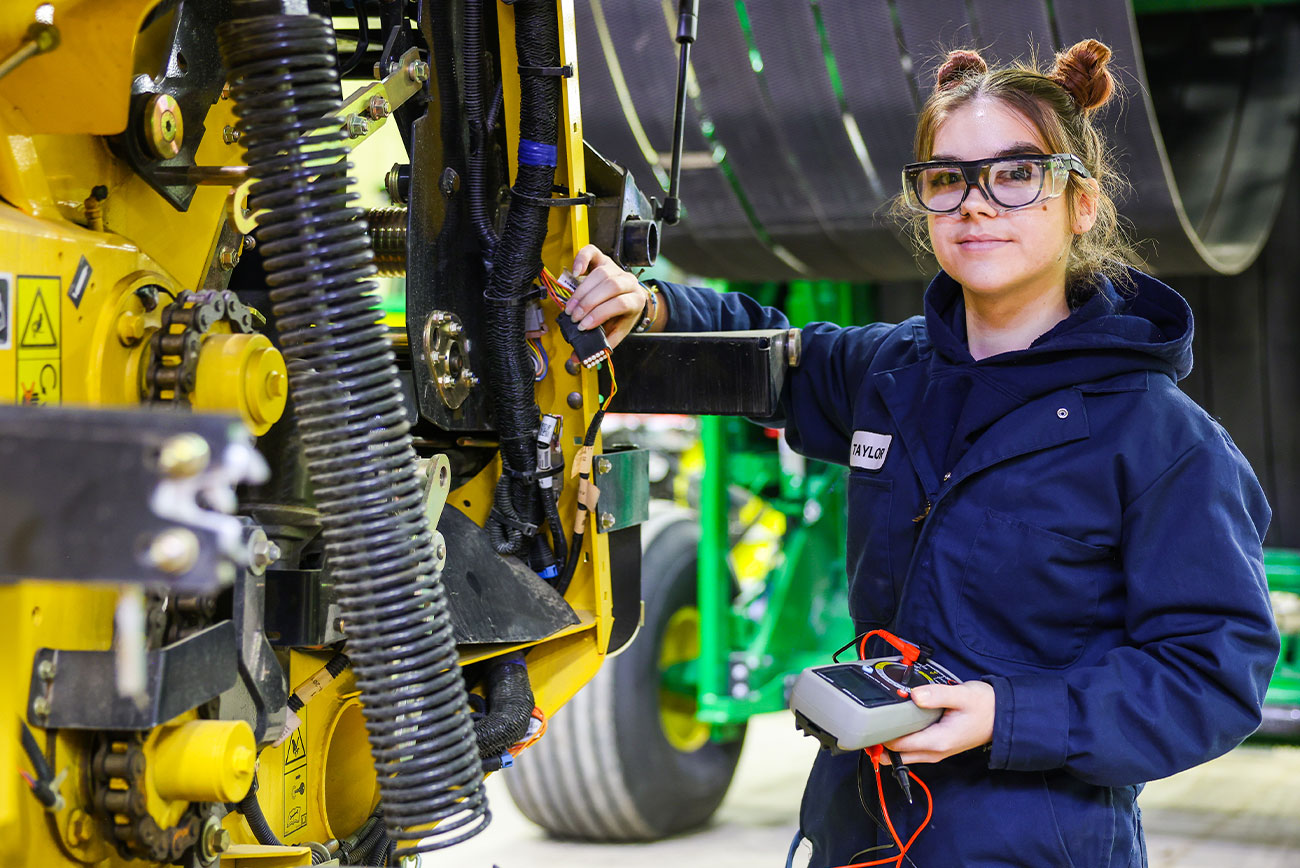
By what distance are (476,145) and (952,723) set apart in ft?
3.17

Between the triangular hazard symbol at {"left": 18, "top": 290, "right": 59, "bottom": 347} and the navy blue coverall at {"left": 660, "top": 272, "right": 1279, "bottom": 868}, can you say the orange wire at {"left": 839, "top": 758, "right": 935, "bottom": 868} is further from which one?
the triangular hazard symbol at {"left": 18, "top": 290, "right": 59, "bottom": 347}

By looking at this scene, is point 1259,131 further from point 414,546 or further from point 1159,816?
point 414,546

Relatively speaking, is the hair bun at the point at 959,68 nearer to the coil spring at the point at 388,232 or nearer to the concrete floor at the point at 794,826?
the coil spring at the point at 388,232

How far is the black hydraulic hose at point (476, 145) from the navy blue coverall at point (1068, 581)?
623mm

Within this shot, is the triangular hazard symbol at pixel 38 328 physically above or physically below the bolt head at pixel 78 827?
above

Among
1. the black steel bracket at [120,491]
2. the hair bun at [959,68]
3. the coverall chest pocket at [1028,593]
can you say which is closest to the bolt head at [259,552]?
the black steel bracket at [120,491]

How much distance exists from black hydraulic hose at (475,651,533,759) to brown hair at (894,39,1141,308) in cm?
92

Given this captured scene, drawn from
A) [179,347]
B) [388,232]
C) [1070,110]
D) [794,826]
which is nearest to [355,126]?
[388,232]

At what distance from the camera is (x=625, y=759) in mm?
3584

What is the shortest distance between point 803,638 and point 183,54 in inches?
121

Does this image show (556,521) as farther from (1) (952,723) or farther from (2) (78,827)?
(2) (78,827)

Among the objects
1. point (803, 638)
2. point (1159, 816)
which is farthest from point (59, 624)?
point (1159, 816)

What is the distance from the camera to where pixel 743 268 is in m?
3.38

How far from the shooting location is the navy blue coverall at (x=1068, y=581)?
147 centimetres
